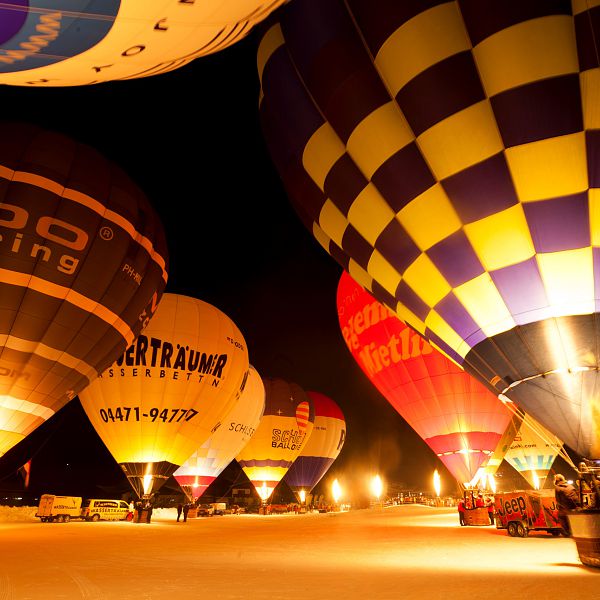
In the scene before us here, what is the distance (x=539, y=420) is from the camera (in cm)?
571

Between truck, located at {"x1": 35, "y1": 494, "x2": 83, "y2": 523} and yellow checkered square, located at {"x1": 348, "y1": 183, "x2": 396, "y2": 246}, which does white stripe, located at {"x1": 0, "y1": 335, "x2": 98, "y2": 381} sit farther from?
truck, located at {"x1": 35, "y1": 494, "x2": 83, "y2": 523}

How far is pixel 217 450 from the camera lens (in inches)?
784

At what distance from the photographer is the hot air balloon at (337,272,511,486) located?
12.4 meters

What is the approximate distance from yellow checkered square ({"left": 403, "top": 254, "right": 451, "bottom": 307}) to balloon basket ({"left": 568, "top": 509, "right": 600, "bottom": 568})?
268 cm

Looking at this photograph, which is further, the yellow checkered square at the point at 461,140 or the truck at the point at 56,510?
the truck at the point at 56,510

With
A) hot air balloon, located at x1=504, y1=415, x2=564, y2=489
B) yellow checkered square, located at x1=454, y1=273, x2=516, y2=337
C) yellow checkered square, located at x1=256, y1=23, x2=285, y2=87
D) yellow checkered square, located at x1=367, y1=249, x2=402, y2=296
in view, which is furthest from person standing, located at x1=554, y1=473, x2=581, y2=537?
hot air balloon, located at x1=504, y1=415, x2=564, y2=489

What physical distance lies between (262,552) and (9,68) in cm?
602

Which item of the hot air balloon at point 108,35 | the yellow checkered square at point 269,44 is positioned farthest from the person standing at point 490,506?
the hot air balloon at point 108,35

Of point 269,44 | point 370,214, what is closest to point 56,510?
point 370,214

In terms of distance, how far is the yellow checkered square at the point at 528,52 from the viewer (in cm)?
502

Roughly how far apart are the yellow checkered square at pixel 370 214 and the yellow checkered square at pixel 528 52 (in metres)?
1.76

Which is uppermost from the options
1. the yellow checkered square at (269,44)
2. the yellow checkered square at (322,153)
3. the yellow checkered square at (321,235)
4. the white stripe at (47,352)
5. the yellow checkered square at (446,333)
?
the yellow checkered square at (269,44)

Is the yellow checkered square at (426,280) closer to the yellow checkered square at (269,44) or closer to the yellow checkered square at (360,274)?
the yellow checkered square at (360,274)

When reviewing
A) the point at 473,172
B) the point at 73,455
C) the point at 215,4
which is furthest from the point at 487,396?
the point at 73,455
